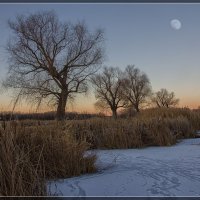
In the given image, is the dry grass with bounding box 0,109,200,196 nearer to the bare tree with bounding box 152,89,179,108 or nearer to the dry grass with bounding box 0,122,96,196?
the dry grass with bounding box 0,122,96,196

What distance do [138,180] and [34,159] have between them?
1.16m

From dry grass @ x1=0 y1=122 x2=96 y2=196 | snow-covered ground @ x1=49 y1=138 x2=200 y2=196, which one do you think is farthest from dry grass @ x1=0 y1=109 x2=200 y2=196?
snow-covered ground @ x1=49 y1=138 x2=200 y2=196

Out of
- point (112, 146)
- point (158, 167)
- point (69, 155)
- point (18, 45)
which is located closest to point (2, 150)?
point (69, 155)

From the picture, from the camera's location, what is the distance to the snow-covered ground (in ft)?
11.0

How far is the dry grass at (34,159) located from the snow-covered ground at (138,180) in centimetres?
19

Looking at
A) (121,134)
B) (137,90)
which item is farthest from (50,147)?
(137,90)

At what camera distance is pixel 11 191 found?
2938 mm

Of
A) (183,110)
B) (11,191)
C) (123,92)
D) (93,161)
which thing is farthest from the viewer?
(123,92)

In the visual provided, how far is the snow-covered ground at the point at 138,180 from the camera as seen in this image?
3.34 meters

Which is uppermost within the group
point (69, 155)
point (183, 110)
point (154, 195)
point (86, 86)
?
point (86, 86)

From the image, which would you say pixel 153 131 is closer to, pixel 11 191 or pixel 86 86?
pixel 11 191

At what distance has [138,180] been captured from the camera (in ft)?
12.4

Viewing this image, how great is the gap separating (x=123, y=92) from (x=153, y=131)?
115 feet

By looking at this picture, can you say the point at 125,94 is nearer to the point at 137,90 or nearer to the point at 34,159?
the point at 137,90
